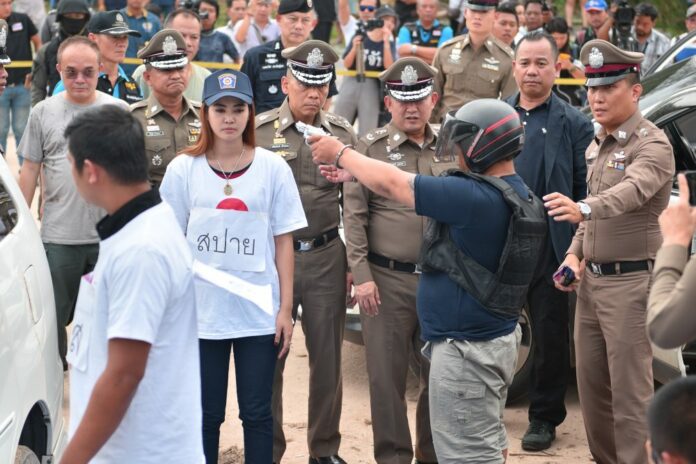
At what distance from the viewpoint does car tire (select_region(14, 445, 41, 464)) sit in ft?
12.2

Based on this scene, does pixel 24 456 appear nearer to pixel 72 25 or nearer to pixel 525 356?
pixel 525 356

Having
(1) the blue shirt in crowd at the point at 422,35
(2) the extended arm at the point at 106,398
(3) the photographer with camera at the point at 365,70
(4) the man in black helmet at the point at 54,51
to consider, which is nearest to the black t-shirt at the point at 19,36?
(4) the man in black helmet at the point at 54,51

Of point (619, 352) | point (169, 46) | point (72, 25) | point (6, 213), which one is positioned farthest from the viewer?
point (72, 25)

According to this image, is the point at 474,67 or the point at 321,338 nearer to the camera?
the point at 321,338

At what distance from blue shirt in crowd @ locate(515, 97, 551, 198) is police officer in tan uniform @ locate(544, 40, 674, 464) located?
563 millimetres

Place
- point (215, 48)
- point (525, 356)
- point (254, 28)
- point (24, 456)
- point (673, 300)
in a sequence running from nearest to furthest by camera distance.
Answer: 1. point (673, 300)
2. point (24, 456)
3. point (525, 356)
4. point (215, 48)
5. point (254, 28)

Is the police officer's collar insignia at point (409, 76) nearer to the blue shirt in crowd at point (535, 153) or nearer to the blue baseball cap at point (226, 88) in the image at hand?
the blue shirt in crowd at point (535, 153)

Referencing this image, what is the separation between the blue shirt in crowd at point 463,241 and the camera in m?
3.83

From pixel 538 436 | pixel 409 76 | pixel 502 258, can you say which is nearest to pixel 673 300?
pixel 502 258

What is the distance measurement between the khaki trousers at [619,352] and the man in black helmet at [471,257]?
3.46 ft

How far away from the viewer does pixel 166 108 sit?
5938 mm

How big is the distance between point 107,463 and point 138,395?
22 cm

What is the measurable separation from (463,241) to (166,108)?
251 centimetres

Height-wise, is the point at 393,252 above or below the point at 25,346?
below
